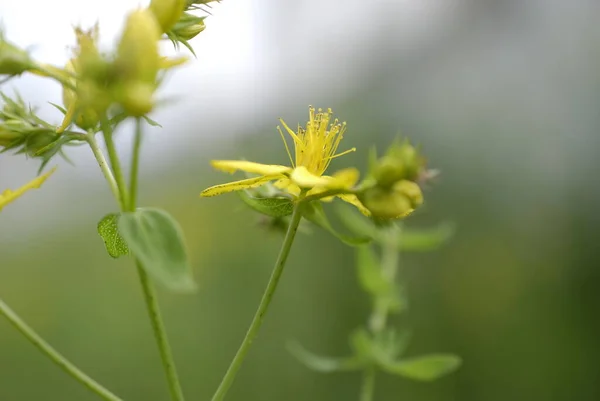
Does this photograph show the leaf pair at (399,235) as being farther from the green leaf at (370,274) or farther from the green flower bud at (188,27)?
the green flower bud at (188,27)

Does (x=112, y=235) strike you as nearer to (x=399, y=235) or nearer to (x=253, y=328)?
(x=253, y=328)

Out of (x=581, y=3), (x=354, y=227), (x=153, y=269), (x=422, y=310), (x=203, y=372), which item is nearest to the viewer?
(x=153, y=269)

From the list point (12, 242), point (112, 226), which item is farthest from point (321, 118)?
point (12, 242)

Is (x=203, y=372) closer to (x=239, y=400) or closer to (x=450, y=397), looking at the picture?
(x=239, y=400)

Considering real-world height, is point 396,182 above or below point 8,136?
above

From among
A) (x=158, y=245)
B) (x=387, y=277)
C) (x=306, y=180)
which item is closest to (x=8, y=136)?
(x=158, y=245)

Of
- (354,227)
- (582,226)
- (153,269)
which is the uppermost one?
(582,226)

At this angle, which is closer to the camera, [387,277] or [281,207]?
[281,207]
